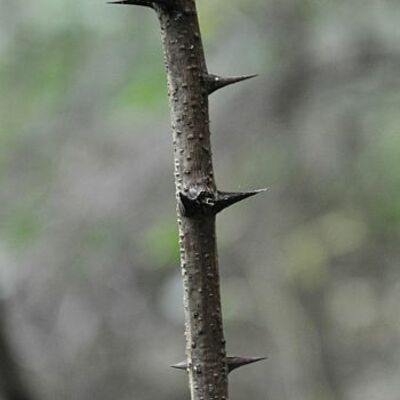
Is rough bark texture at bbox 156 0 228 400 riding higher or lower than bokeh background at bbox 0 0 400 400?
lower

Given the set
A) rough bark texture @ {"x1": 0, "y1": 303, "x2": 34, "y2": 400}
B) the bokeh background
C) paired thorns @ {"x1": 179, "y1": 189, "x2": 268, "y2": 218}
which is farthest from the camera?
the bokeh background

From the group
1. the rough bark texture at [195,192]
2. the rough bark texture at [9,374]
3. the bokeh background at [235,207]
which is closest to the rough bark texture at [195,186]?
the rough bark texture at [195,192]

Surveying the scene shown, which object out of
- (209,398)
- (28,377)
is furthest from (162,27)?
(28,377)

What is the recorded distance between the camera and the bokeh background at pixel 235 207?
330 cm

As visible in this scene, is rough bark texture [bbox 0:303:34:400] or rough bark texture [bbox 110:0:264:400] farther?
rough bark texture [bbox 0:303:34:400]

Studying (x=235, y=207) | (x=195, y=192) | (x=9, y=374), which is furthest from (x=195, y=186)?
(x=235, y=207)

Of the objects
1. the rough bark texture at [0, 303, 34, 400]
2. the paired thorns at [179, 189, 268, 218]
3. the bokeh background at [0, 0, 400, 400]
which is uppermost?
the bokeh background at [0, 0, 400, 400]

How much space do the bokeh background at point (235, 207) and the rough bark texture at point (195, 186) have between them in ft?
7.37

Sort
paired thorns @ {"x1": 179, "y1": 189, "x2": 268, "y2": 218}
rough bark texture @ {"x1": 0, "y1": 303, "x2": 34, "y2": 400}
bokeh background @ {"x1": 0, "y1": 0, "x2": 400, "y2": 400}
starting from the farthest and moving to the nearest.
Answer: bokeh background @ {"x1": 0, "y1": 0, "x2": 400, "y2": 400} < rough bark texture @ {"x1": 0, "y1": 303, "x2": 34, "y2": 400} < paired thorns @ {"x1": 179, "y1": 189, "x2": 268, "y2": 218}

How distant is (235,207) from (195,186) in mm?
3208

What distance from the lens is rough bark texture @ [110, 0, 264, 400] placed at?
0.71 m

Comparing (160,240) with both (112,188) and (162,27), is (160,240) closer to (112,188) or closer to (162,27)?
(112,188)

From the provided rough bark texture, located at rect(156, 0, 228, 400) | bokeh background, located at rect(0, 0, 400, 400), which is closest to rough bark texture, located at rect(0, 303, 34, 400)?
bokeh background, located at rect(0, 0, 400, 400)

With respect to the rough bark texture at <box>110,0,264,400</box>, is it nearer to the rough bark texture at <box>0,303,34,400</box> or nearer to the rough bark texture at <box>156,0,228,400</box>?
the rough bark texture at <box>156,0,228,400</box>
